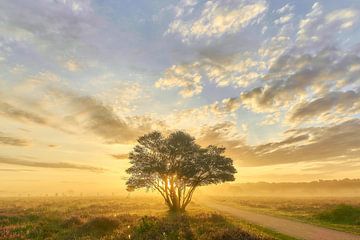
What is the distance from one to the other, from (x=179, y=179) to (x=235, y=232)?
27.5 m

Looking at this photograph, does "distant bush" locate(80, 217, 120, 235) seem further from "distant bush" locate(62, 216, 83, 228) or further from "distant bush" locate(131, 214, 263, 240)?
"distant bush" locate(131, 214, 263, 240)

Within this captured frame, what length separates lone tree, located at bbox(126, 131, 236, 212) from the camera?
4697cm

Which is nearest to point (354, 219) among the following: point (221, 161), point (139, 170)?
point (221, 161)

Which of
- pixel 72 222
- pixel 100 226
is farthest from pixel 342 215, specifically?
pixel 72 222

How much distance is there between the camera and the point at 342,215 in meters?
37.2

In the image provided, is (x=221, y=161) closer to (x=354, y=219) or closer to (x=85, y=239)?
(x=354, y=219)

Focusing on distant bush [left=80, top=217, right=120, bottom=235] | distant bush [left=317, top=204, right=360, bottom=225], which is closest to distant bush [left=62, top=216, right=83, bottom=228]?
distant bush [left=80, top=217, right=120, bottom=235]

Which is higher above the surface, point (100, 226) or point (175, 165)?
point (175, 165)

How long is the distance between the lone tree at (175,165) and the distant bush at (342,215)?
14386 mm

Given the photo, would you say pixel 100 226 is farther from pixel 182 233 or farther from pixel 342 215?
pixel 342 215

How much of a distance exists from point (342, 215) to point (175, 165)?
2329 centimetres

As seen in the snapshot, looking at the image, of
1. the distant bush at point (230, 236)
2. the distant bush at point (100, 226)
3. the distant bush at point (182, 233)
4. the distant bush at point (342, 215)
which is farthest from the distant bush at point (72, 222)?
the distant bush at point (342, 215)

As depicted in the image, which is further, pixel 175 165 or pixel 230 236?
pixel 175 165

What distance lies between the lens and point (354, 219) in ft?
115
